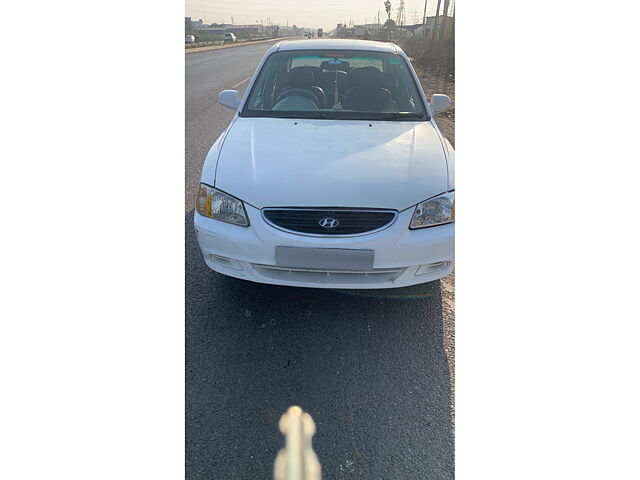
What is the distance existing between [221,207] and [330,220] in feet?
1.93

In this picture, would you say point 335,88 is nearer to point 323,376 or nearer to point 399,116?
point 399,116

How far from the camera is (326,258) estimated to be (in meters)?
2.24

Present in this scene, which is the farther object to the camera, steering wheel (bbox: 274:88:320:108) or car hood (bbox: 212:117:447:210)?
steering wheel (bbox: 274:88:320:108)

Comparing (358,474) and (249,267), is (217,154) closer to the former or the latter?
(249,267)

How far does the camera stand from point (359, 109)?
3201 millimetres

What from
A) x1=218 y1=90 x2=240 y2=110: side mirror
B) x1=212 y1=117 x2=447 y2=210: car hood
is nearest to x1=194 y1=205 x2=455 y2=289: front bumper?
x1=212 y1=117 x2=447 y2=210: car hood

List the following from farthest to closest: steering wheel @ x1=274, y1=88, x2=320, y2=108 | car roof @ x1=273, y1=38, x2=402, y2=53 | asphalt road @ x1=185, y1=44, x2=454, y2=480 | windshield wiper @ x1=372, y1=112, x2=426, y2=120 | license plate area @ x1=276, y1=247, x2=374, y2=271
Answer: car roof @ x1=273, y1=38, x2=402, y2=53 → steering wheel @ x1=274, y1=88, x2=320, y2=108 → windshield wiper @ x1=372, y1=112, x2=426, y2=120 → license plate area @ x1=276, y1=247, x2=374, y2=271 → asphalt road @ x1=185, y1=44, x2=454, y2=480

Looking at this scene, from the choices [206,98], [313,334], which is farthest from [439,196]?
[206,98]

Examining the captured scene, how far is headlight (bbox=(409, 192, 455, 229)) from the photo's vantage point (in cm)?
231

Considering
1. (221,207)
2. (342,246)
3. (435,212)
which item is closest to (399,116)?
(435,212)

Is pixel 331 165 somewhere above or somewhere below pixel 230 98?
below

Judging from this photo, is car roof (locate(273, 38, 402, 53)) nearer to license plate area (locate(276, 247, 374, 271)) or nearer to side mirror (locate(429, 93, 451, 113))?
side mirror (locate(429, 93, 451, 113))

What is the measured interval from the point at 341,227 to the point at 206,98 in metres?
9.10

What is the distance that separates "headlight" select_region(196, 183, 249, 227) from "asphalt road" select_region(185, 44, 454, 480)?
0.53 metres
